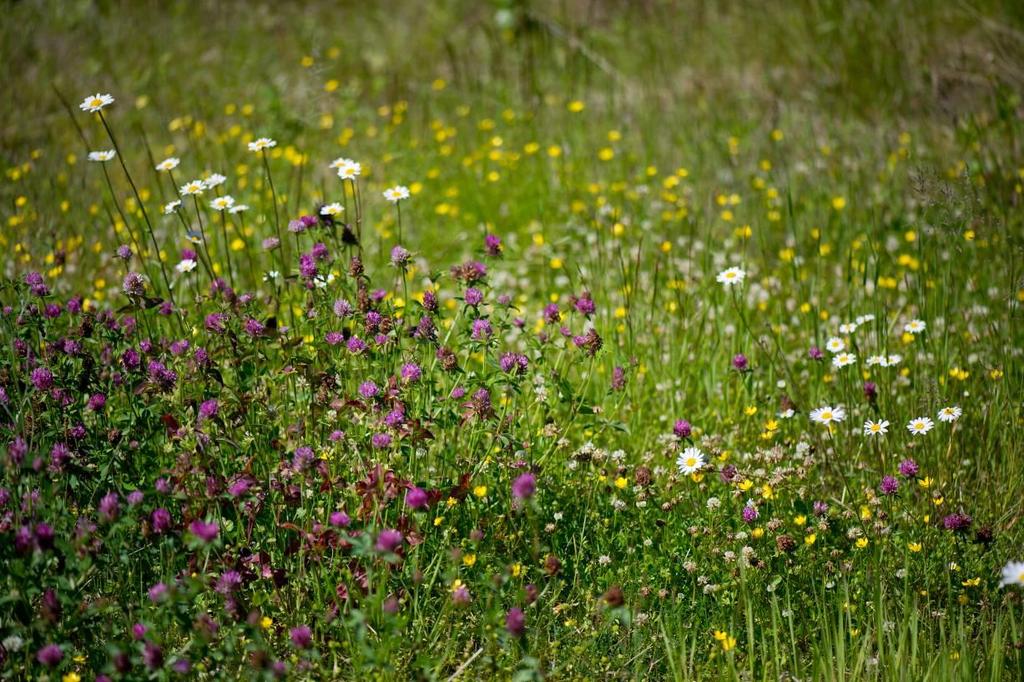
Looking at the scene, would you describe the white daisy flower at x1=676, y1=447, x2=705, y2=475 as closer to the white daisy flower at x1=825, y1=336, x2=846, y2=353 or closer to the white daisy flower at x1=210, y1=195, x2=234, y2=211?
the white daisy flower at x1=825, y1=336, x2=846, y2=353

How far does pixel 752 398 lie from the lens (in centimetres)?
334

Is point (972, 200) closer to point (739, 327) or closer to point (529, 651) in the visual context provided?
point (739, 327)

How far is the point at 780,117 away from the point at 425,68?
2625 mm

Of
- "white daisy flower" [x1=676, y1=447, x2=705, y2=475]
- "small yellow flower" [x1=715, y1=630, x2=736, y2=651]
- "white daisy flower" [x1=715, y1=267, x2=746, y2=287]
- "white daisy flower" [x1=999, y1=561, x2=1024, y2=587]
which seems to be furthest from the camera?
"white daisy flower" [x1=715, y1=267, x2=746, y2=287]

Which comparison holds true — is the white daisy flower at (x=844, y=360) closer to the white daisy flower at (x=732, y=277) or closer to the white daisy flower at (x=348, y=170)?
the white daisy flower at (x=732, y=277)

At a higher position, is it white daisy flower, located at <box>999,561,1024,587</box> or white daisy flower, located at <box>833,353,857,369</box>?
white daisy flower, located at <box>833,353,857,369</box>

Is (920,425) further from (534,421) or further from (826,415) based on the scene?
(534,421)

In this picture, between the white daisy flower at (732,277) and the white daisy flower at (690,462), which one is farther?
the white daisy flower at (732,277)

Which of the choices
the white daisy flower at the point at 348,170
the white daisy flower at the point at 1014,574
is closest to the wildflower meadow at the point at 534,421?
the white daisy flower at the point at 1014,574

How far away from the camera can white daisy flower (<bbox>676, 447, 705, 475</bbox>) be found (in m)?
2.64

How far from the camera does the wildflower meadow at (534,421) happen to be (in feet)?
7.29

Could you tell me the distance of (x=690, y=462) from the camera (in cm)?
269

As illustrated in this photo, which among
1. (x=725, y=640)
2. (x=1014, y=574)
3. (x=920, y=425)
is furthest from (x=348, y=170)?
(x=1014, y=574)

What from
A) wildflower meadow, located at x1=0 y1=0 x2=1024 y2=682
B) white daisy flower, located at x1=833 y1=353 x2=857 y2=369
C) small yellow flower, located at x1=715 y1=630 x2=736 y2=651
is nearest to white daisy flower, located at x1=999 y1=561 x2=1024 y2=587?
wildflower meadow, located at x1=0 y1=0 x2=1024 y2=682
